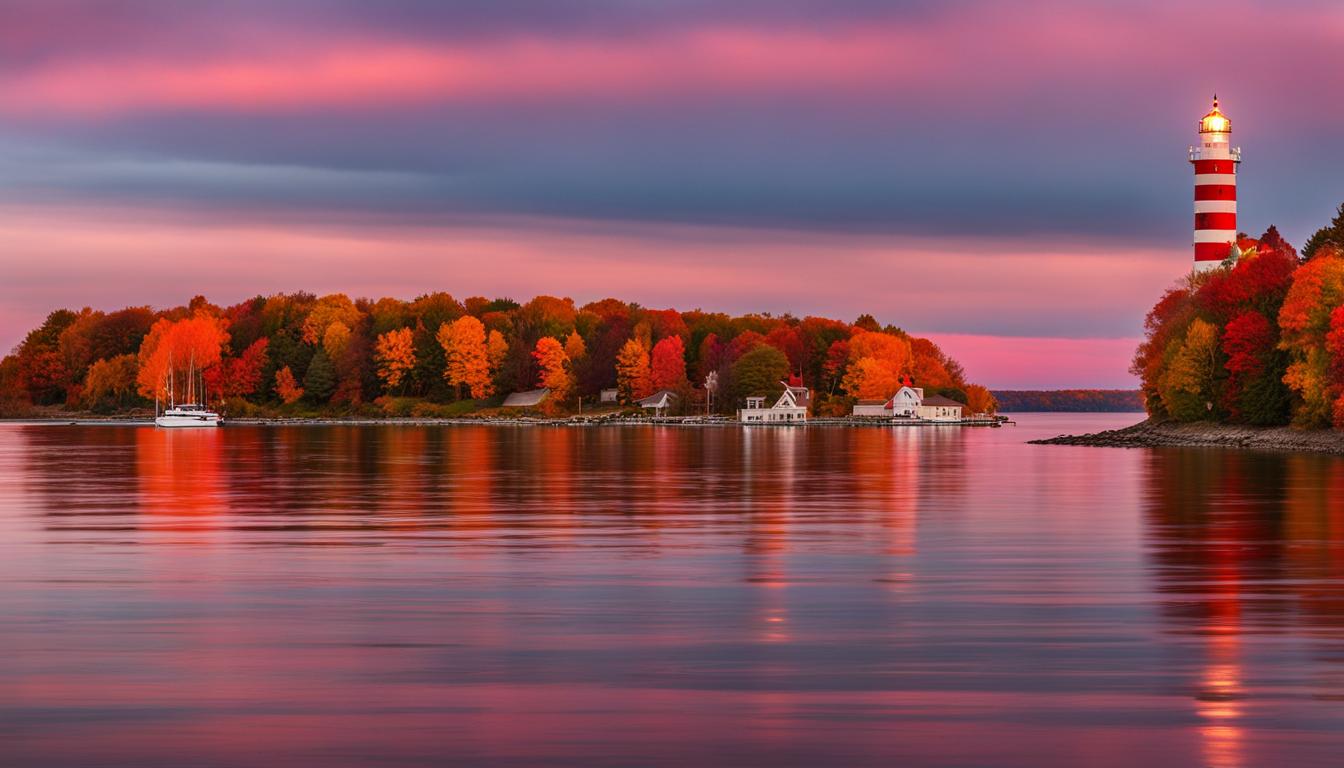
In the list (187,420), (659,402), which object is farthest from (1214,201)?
(187,420)

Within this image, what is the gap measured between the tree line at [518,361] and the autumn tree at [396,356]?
0.16 m

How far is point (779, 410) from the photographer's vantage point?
16550cm

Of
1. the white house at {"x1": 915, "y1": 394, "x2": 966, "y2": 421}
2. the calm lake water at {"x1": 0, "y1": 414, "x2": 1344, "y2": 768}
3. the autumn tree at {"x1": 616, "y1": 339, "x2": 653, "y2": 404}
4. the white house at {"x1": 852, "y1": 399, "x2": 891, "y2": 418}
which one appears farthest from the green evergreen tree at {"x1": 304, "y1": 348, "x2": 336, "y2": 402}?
the calm lake water at {"x1": 0, "y1": 414, "x2": 1344, "y2": 768}

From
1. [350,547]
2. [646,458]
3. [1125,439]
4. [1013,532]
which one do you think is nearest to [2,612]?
[350,547]

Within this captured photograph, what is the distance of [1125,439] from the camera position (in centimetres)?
9981

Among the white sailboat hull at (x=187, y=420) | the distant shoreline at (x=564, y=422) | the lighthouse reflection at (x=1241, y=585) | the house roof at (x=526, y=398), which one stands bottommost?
the lighthouse reflection at (x=1241, y=585)

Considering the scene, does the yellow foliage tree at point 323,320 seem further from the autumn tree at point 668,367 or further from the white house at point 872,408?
the white house at point 872,408

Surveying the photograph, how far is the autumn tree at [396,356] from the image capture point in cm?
18888

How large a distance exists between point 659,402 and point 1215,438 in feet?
293

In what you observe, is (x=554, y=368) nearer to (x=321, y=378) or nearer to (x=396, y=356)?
(x=396, y=356)

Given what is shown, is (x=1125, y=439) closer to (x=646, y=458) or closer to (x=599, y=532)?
(x=646, y=458)

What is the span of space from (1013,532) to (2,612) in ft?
65.2

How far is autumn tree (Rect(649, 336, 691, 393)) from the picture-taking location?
17775 centimetres

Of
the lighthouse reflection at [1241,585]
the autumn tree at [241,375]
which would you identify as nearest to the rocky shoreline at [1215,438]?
the lighthouse reflection at [1241,585]
